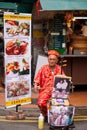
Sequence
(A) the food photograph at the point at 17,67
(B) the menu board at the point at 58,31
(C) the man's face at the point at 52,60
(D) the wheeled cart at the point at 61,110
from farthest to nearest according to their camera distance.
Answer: (B) the menu board at the point at 58,31, (A) the food photograph at the point at 17,67, (C) the man's face at the point at 52,60, (D) the wheeled cart at the point at 61,110

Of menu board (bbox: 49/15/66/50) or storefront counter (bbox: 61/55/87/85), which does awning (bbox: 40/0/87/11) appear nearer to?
menu board (bbox: 49/15/66/50)

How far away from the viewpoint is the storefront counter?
1178 centimetres

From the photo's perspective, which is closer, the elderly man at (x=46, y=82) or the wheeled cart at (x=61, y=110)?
the wheeled cart at (x=61, y=110)

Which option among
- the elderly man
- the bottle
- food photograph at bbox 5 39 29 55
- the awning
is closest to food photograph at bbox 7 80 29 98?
the elderly man

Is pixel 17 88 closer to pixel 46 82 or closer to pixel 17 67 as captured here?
pixel 17 67

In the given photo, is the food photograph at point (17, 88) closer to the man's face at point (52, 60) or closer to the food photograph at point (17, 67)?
the food photograph at point (17, 67)

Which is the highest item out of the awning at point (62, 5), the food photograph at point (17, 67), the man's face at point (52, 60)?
the awning at point (62, 5)

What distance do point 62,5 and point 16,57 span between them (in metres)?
2.62

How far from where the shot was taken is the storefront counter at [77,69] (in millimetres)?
11781

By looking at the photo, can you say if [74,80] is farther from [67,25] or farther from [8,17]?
[8,17]

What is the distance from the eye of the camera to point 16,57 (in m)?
8.84

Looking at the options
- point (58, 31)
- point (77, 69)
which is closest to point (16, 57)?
point (58, 31)

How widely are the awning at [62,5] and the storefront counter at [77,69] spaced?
142cm

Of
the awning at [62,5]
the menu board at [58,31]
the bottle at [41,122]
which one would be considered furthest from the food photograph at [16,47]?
the menu board at [58,31]
